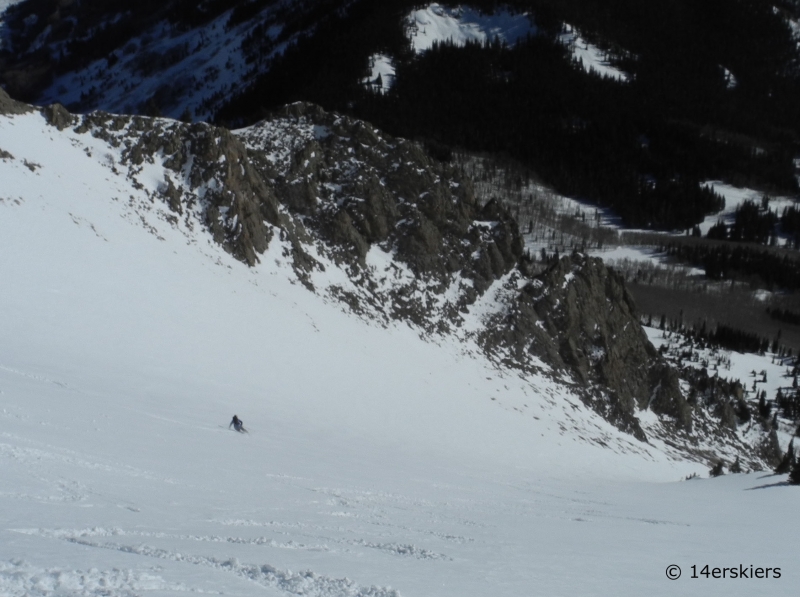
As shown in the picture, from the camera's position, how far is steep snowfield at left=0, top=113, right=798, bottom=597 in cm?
1276

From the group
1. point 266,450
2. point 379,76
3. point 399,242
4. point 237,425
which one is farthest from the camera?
point 379,76

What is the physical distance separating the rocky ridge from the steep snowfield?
1.65m

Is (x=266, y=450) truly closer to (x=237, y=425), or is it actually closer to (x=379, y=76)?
(x=237, y=425)

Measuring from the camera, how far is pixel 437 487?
1027 inches

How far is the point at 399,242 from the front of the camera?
63.5 metres

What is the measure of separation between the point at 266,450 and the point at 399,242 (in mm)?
39204

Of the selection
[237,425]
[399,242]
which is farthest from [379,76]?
[237,425]

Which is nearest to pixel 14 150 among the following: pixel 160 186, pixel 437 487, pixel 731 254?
pixel 160 186

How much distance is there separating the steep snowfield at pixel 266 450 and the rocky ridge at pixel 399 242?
5.42 ft

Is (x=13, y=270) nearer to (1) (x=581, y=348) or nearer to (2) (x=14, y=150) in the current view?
(2) (x=14, y=150)

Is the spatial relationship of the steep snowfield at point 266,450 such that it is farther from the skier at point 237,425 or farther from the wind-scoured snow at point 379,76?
the wind-scoured snow at point 379,76

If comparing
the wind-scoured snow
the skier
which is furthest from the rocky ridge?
the wind-scoured snow

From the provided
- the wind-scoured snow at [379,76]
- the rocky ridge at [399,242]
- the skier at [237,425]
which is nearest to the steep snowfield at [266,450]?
the skier at [237,425]

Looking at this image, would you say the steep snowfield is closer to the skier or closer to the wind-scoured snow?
the skier
